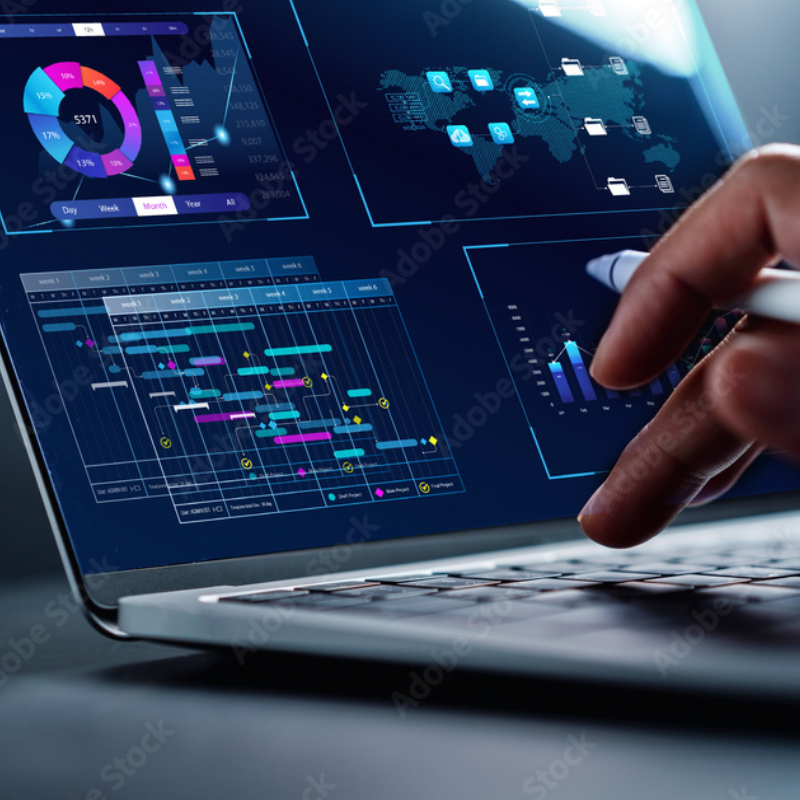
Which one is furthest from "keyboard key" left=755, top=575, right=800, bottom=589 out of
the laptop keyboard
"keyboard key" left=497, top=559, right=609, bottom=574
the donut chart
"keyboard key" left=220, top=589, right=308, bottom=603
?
the donut chart

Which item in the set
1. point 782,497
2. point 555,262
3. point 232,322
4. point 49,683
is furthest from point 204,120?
point 782,497

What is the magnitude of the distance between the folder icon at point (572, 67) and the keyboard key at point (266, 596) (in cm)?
48

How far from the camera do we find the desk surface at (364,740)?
0.32 meters

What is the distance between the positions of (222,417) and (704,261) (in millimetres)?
317

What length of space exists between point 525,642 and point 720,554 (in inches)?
12.2

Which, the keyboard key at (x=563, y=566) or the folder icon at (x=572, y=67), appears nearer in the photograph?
the keyboard key at (x=563, y=566)

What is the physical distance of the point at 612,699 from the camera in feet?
1.30

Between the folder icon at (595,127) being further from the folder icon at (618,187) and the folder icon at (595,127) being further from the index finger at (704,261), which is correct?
the index finger at (704,261)

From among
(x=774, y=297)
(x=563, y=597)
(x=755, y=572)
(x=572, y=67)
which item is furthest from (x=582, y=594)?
(x=572, y=67)

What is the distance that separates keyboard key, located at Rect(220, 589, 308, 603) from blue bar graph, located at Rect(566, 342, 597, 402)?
0.88ft

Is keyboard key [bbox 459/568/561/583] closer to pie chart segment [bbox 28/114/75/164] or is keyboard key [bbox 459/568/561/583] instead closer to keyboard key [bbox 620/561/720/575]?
keyboard key [bbox 620/561/720/575]

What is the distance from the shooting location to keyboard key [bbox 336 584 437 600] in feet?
1.69

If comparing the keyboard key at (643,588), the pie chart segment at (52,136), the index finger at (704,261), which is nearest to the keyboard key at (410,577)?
the keyboard key at (643,588)

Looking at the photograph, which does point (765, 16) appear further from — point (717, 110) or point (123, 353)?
point (123, 353)
